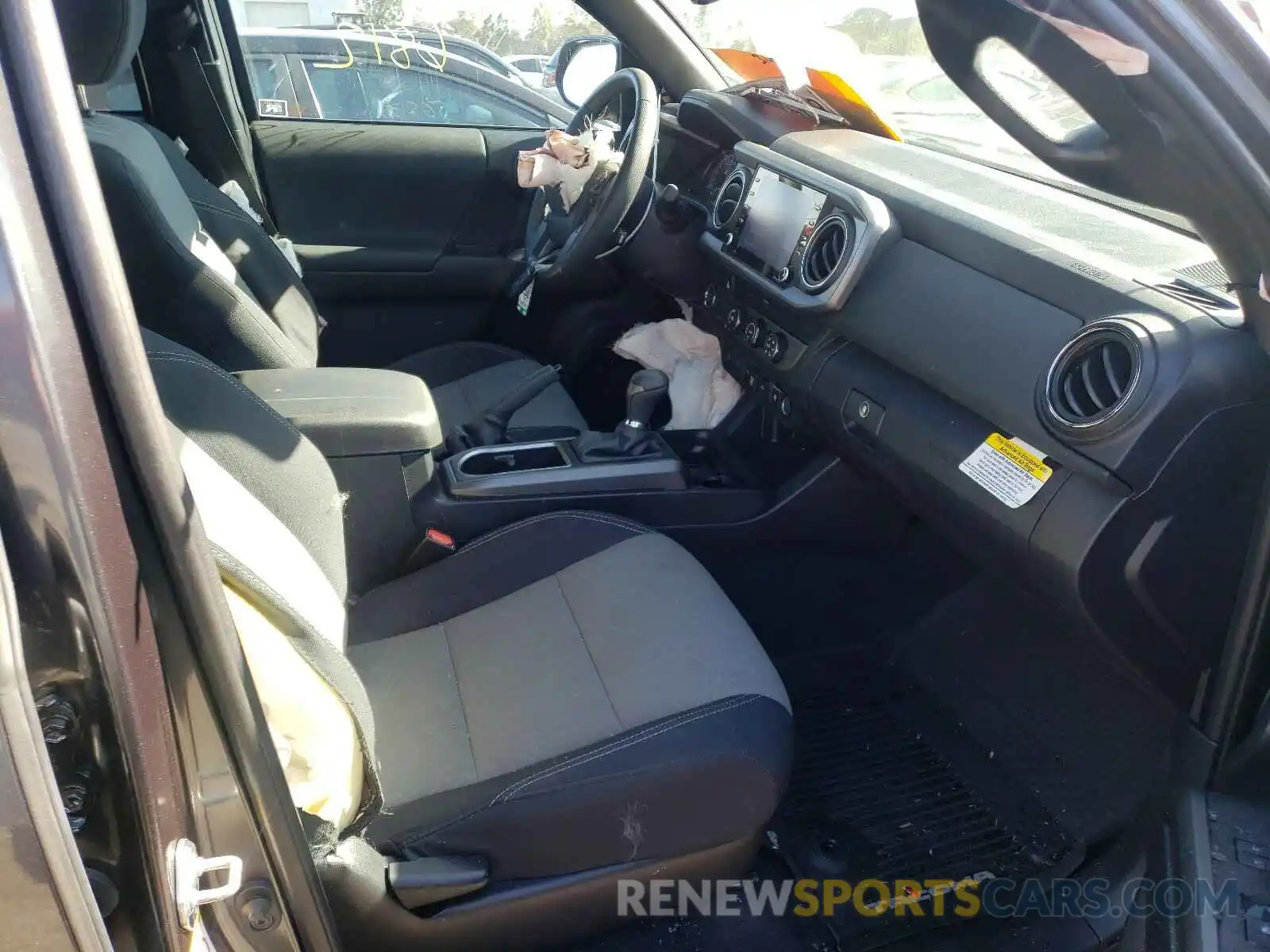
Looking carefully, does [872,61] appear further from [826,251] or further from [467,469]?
[467,469]

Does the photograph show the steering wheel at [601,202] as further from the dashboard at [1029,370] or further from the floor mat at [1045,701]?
the floor mat at [1045,701]

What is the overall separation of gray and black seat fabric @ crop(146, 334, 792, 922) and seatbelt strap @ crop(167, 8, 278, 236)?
1.47 metres

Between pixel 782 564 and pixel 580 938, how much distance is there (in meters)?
0.87

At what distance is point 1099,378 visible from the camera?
112 centimetres

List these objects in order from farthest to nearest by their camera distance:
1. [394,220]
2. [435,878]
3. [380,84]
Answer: [394,220] → [380,84] → [435,878]

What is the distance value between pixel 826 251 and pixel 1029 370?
0.49m

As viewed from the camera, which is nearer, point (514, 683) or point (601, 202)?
point (514, 683)

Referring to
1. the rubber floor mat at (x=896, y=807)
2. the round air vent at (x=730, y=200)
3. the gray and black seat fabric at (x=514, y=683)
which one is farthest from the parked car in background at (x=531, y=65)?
the rubber floor mat at (x=896, y=807)

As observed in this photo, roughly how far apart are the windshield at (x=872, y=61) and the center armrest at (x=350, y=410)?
28.6 inches

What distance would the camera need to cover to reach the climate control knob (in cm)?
180

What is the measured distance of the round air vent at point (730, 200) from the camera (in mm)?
1865

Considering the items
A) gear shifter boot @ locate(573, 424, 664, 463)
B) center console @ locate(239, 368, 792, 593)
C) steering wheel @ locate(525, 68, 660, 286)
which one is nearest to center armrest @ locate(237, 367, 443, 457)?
center console @ locate(239, 368, 792, 593)

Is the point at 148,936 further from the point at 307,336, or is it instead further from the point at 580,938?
the point at 307,336

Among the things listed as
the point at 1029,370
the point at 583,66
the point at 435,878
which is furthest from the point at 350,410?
the point at 583,66
